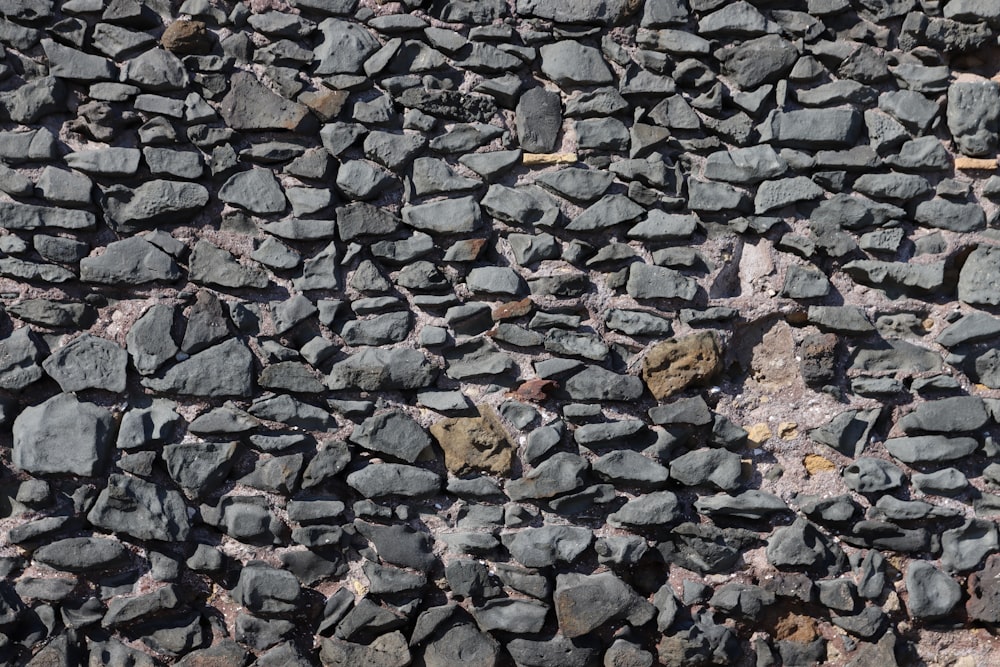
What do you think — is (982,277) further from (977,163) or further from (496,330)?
(496,330)

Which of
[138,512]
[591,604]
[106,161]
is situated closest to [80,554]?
[138,512]

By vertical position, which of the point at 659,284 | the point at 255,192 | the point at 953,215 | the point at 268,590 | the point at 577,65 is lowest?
the point at 268,590

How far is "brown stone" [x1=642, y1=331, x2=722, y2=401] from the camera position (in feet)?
8.27

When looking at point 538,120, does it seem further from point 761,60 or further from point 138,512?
point 138,512

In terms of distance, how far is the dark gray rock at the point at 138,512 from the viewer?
2.52 metres

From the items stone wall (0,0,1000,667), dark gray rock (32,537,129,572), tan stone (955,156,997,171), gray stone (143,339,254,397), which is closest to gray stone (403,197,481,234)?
stone wall (0,0,1000,667)

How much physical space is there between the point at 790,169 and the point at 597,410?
0.86 metres

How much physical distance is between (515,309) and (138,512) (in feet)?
3.89

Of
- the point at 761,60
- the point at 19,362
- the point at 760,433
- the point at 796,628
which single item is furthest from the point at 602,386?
the point at 19,362

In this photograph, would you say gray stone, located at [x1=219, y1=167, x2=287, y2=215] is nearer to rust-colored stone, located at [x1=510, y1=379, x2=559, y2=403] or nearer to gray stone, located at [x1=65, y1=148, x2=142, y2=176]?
gray stone, located at [x1=65, y1=148, x2=142, y2=176]

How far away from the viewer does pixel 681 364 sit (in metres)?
2.53

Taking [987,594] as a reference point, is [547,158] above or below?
above

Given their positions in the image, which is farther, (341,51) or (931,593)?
(341,51)

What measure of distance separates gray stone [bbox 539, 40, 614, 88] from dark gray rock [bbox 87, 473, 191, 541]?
1.61 metres
